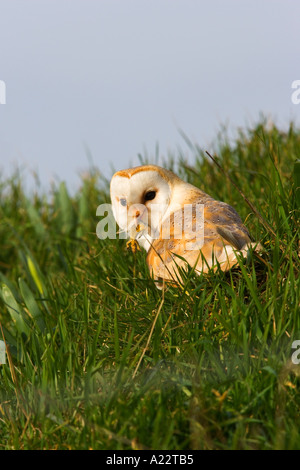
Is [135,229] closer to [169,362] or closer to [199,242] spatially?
[199,242]

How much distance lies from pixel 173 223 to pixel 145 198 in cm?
27

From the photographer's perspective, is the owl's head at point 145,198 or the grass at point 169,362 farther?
the owl's head at point 145,198

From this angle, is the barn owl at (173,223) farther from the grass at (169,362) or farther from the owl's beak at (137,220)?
the grass at (169,362)

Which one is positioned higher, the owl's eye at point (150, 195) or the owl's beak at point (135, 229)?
the owl's eye at point (150, 195)

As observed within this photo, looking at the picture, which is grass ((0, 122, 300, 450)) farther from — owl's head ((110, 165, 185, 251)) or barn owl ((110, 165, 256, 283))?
owl's head ((110, 165, 185, 251))

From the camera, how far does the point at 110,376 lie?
262 centimetres

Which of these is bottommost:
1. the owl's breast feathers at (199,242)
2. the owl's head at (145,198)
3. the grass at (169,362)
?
the grass at (169,362)

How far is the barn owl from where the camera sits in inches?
117

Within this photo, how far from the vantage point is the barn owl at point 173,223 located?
9.75 feet

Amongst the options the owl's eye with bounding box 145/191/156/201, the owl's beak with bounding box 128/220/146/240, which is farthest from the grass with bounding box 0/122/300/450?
the owl's eye with bounding box 145/191/156/201

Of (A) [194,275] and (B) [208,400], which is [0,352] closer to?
(A) [194,275]

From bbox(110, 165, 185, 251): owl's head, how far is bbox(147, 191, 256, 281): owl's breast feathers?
0.34 feet

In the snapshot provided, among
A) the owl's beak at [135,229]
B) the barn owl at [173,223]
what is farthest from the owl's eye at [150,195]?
the owl's beak at [135,229]

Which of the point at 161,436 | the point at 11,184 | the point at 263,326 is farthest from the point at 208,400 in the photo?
the point at 11,184
